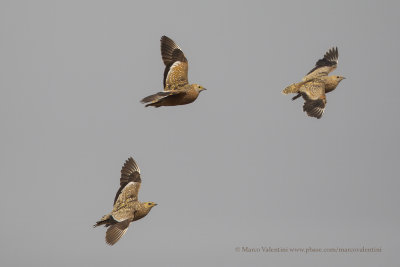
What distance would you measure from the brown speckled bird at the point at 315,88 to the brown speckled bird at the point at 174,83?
14.0ft

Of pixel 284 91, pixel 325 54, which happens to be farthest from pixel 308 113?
pixel 325 54

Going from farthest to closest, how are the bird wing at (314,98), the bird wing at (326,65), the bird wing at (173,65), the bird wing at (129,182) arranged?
the bird wing at (326,65)
the bird wing at (314,98)
the bird wing at (173,65)
the bird wing at (129,182)

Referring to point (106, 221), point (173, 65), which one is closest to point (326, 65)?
point (173, 65)

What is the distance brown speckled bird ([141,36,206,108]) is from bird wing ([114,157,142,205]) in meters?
2.46

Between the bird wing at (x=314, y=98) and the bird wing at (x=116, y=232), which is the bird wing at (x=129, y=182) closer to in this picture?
the bird wing at (x=116, y=232)

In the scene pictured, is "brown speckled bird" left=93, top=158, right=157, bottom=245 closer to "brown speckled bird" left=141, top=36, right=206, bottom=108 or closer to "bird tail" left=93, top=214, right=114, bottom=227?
"bird tail" left=93, top=214, right=114, bottom=227

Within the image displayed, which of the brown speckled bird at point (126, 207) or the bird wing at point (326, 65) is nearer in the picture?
the brown speckled bird at point (126, 207)

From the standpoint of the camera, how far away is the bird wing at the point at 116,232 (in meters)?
25.4

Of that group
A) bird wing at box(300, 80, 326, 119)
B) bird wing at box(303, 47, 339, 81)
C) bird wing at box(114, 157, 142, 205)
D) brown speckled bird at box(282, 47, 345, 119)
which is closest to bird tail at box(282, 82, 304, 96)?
brown speckled bird at box(282, 47, 345, 119)

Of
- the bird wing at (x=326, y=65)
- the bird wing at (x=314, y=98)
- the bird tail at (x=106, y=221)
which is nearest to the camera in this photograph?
the bird tail at (x=106, y=221)

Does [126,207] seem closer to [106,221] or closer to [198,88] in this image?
[106,221]

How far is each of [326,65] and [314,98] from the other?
4.68 m

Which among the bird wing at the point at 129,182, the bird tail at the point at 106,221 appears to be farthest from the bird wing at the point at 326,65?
the bird tail at the point at 106,221

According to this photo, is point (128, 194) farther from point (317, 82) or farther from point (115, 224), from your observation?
point (317, 82)
